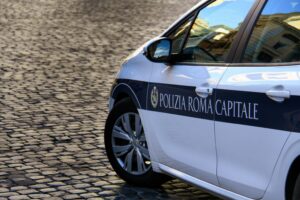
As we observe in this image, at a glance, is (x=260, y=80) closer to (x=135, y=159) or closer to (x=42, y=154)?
(x=135, y=159)

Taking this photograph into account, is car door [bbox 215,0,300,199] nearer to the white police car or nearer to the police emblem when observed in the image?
the white police car

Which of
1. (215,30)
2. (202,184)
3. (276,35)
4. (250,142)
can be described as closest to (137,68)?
(215,30)

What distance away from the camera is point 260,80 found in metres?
4.22

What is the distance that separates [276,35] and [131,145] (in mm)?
1912

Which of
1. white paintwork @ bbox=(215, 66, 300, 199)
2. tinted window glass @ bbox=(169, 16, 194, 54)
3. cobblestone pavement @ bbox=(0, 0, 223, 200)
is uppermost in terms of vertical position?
tinted window glass @ bbox=(169, 16, 194, 54)

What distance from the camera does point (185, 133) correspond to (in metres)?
5.00

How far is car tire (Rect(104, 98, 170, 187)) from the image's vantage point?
5742mm

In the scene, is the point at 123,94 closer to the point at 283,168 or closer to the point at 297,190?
the point at 283,168

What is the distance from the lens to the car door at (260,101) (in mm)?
4031

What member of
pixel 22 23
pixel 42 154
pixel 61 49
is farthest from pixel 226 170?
pixel 22 23

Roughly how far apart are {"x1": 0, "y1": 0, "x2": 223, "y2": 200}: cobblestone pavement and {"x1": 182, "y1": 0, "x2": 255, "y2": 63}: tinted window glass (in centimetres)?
123

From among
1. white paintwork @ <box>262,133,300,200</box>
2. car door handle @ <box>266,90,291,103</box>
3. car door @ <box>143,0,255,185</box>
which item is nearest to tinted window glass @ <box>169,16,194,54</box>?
car door @ <box>143,0,255,185</box>

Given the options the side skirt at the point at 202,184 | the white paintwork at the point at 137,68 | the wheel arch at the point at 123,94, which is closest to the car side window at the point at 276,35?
the side skirt at the point at 202,184

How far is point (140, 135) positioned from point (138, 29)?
11.5 meters
